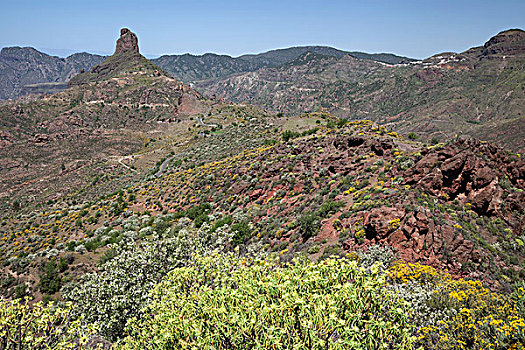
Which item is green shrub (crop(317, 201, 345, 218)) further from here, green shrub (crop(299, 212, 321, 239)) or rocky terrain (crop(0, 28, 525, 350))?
green shrub (crop(299, 212, 321, 239))

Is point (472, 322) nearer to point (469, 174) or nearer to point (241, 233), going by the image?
point (469, 174)

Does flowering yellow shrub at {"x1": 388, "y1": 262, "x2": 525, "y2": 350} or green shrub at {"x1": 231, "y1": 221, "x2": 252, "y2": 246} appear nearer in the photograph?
flowering yellow shrub at {"x1": 388, "y1": 262, "x2": 525, "y2": 350}

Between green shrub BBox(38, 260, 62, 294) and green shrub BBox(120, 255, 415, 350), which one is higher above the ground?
green shrub BBox(120, 255, 415, 350)

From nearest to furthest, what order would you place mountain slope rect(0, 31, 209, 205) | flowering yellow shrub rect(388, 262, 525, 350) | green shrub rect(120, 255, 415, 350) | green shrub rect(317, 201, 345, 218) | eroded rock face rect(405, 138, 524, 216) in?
green shrub rect(120, 255, 415, 350) → flowering yellow shrub rect(388, 262, 525, 350) → eroded rock face rect(405, 138, 524, 216) → green shrub rect(317, 201, 345, 218) → mountain slope rect(0, 31, 209, 205)

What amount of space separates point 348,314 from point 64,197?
84006 millimetres

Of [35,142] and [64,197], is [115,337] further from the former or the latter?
[35,142]

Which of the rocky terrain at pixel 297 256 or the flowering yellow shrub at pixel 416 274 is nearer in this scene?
the rocky terrain at pixel 297 256

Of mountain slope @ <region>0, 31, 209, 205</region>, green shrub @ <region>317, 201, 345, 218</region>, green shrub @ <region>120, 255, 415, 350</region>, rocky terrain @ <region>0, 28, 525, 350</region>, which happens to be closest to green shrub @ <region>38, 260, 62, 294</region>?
rocky terrain @ <region>0, 28, 525, 350</region>

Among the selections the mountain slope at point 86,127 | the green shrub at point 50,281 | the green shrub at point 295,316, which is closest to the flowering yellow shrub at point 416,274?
the green shrub at point 295,316

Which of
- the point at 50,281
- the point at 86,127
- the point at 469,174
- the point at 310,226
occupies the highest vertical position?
the point at 469,174

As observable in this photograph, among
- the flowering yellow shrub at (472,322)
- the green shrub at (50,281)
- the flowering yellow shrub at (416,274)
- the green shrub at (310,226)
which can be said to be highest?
the flowering yellow shrub at (472,322)

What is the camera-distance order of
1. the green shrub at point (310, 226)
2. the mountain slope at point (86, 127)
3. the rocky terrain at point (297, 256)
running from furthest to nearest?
1. the mountain slope at point (86, 127)
2. the green shrub at point (310, 226)
3. the rocky terrain at point (297, 256)

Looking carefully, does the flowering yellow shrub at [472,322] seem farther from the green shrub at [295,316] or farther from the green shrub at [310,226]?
the green shrub at [310,226]

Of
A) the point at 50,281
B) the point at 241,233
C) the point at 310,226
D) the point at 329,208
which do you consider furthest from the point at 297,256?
the point at 50,281
